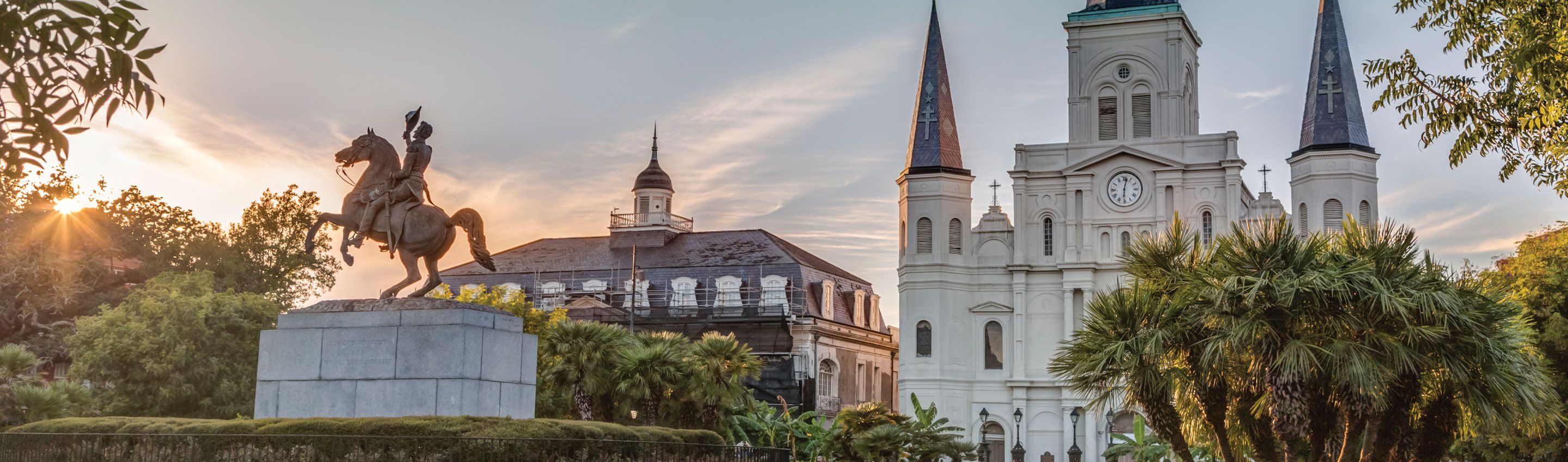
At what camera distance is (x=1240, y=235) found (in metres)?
21.9

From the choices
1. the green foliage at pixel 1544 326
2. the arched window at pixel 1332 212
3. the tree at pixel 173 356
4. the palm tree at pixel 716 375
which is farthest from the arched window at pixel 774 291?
the green foliage at pixel 1544 326

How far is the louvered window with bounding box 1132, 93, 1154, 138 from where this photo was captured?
203 ft

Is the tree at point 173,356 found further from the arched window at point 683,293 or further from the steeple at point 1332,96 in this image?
the steeple at point 1332,96

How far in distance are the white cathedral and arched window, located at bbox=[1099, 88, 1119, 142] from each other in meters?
0.06

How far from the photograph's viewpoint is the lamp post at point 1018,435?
161 ft

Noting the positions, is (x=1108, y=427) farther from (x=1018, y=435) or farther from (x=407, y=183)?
(x=407, y=183)

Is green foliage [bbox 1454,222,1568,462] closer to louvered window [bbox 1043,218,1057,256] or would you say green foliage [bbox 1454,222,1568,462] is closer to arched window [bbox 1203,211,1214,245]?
arched window [bbox 1203,211,1214,245]

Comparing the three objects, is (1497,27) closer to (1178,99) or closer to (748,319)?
(1178,99)

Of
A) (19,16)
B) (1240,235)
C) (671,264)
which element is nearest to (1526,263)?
(1240,235)

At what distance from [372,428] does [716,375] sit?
25559 mm

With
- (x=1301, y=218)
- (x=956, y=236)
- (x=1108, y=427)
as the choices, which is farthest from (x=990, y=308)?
(x=1301, y=218)

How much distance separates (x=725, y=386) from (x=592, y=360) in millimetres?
3878

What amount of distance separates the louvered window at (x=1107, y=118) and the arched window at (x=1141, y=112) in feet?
2.45

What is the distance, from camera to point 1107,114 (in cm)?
6234
